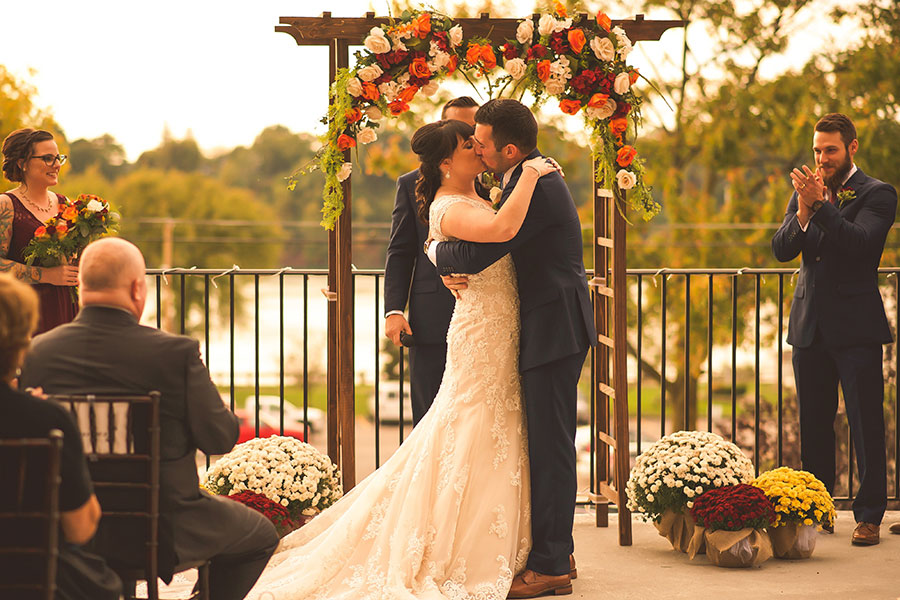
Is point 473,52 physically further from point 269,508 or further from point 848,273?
point 269,508

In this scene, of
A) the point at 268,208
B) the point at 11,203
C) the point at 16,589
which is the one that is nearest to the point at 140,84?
the point at 268,208

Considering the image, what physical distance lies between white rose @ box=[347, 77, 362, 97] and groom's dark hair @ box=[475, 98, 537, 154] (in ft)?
2.40

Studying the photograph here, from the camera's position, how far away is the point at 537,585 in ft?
11.7

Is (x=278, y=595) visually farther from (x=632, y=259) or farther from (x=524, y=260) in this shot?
(x=632, y=259)

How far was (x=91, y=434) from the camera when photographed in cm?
244

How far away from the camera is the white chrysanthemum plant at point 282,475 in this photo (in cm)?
404

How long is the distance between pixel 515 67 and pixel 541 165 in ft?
2.68

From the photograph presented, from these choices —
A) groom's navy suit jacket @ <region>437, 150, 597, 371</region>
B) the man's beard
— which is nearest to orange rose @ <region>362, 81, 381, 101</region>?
groom's navy suit jacket @ <region>437, 150, 597, 371</region>

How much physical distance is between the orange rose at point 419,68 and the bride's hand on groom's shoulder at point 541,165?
2.59ft

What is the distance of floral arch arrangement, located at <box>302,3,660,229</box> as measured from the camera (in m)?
4.07

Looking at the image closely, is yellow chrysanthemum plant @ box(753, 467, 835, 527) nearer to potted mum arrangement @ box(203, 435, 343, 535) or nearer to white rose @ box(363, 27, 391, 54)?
potted mum arrangement @ box(203, 435, 343, 535)

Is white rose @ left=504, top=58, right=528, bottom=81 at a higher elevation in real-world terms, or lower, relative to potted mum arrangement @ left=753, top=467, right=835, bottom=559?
higher

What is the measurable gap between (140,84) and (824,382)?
108 ft

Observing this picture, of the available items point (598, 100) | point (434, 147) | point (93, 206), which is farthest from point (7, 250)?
point (598, 100)
